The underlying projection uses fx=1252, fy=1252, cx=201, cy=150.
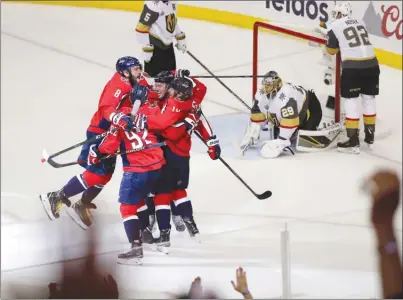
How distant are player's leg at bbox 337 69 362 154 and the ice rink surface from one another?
0.15 ft

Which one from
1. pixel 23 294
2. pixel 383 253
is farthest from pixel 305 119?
pixel 23 294

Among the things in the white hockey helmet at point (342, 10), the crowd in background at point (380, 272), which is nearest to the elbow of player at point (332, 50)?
the white hockey helmet at point (342, 10)

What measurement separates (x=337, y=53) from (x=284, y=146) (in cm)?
43

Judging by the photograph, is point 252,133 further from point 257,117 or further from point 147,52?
point 147,52

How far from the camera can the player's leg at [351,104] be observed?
15.9 ft

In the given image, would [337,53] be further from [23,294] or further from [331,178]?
[23,294]

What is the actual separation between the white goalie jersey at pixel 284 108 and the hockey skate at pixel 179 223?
0.47 metres

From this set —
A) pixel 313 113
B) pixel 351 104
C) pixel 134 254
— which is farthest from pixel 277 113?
pixel 134 254

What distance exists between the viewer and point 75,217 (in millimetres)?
4625

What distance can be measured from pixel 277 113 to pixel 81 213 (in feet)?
2.71

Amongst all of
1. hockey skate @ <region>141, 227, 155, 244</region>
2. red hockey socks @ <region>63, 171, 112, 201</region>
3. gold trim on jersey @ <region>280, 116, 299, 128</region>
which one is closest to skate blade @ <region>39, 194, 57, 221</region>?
red hockey socks @ <region>63, 171, 112, 201</region>

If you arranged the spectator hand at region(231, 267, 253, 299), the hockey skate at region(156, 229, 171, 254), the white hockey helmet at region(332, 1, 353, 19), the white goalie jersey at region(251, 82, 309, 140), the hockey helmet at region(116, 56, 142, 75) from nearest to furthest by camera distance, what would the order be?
→ the spectator hand at region(231, 267, 253, 299)
the hockey helmet at region(116, 56, 142, 75)
the hockey skate at region(156, 229, 171, 254)
the white goalie jersey at region(251, 82, 309, 140)
the white hockey helmet at region(332, 1, 353, 19)

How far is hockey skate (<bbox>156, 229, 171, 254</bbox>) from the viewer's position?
460 centimetres

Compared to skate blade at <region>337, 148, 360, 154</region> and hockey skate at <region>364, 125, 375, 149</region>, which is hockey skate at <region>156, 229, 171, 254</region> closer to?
skate blade at <region>337, 148, 360, 154</region>
